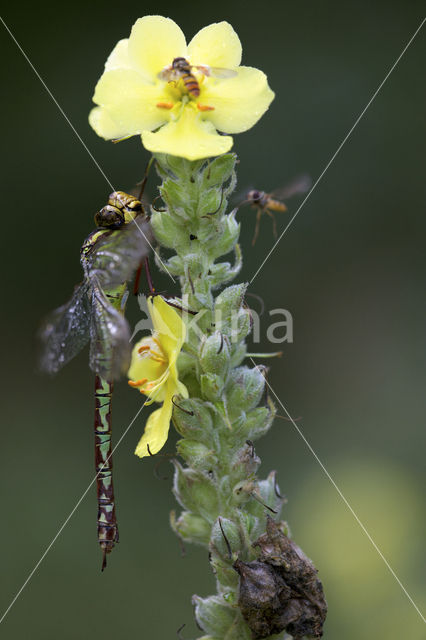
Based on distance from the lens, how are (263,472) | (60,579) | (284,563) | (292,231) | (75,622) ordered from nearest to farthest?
(284,563) → (75,622) → (60,579) → (263,472) → (292,231)

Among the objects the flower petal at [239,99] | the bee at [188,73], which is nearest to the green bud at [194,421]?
the flower petal at [239,99]

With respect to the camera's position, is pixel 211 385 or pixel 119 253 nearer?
pixel 211 385

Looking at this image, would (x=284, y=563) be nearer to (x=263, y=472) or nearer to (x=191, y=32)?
(x=263, y=472)

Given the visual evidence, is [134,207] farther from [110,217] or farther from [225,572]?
[225,572]

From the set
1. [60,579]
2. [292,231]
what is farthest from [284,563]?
[292,231]

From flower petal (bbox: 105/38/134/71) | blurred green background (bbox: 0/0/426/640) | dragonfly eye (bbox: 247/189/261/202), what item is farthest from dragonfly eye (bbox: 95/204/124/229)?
blurred green background (bbox: 0/0/426/640)

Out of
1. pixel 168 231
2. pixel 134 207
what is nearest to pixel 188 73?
pixel 168 231

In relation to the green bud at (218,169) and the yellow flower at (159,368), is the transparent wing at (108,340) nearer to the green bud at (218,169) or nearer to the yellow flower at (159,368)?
the yellow flower at (159,368)
